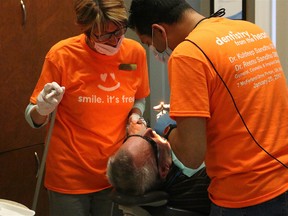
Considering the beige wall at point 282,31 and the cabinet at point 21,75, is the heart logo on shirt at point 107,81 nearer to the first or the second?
the cabinet at point 21,75

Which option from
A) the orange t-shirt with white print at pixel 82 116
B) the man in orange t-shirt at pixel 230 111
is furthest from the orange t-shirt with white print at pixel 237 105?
the orange t-shirt with white print at pixel 82 116

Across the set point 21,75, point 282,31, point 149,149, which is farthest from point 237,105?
point 21,75

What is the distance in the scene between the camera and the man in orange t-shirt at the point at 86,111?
1785mm

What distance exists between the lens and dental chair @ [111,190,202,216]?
1.42 meters

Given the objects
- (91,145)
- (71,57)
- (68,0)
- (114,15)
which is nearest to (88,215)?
(91,145)

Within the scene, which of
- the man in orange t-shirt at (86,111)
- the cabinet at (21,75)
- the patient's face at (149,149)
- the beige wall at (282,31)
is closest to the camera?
the patient's face at (149,149)

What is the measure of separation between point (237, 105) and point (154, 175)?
40cm

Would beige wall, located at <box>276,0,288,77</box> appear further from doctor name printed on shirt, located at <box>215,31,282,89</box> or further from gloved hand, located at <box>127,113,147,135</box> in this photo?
doctor name printed on shirt, located at <box>215,31,282,89</box>

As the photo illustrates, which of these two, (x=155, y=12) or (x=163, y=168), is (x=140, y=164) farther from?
(x=155, y=12)

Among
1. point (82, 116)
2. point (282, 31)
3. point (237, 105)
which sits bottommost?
point (282, 31)

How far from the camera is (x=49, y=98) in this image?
168 cm

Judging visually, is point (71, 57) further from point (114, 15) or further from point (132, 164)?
point (132, 164)

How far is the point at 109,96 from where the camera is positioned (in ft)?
6.03

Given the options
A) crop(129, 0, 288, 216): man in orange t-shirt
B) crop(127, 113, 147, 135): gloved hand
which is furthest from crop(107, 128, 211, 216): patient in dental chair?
crop(127, 113, 147, 135): gloved hand
